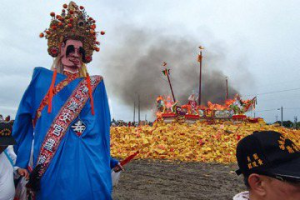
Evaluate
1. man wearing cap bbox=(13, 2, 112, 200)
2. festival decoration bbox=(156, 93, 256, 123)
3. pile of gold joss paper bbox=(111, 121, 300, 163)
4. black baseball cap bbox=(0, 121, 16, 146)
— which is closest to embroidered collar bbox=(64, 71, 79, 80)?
man wearing cap bbox=(13, 2, 112, 200)

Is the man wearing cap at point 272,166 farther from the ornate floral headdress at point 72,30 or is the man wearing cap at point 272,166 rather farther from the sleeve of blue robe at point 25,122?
the ornate floral headdress at point 72,30

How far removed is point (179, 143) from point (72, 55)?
31.6 ft

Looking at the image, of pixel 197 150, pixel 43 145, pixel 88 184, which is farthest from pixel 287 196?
pixel 197 150

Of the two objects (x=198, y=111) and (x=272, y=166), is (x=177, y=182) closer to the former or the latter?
(x=272, y=166)

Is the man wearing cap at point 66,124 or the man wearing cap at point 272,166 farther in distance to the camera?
the man wearing cap at point 66,124

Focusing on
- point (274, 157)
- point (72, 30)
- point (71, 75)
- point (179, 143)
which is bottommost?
point (179, 143)

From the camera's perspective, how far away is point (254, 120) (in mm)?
19188

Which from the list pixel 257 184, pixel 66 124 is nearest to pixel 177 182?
pixel 66 124

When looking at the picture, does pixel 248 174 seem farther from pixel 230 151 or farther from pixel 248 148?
pixel 230 151

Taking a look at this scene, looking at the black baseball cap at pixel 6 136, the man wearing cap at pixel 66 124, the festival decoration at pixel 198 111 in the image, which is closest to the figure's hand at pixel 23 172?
the man wearing cap at pixel 66 124

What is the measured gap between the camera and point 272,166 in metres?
1.20

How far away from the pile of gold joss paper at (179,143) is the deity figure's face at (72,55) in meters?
8.23

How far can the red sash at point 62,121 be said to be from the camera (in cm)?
251

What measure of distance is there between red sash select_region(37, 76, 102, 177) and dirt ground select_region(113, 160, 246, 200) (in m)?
3.41
